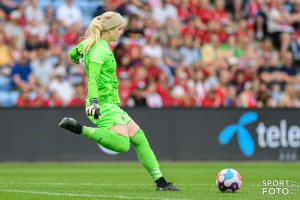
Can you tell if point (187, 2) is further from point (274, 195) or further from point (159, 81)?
point (274, 195)

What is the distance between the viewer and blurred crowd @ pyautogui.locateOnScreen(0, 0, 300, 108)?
70.9 ft

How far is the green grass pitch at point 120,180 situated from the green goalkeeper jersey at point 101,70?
4.10 feet

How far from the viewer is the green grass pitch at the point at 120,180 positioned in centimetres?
1059

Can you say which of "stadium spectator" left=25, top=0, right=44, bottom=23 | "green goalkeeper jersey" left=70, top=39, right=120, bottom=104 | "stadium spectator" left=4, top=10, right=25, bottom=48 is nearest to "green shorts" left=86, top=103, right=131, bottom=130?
"green goalkeeper jersey" left=70, top=39, right=120, bottom=104

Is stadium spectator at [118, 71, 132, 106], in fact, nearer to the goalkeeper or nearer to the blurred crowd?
the blurred crowd

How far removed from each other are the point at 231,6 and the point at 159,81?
18.2ft

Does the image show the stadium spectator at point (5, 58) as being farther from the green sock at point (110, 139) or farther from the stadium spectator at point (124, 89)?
the green sock at point (110, 139)

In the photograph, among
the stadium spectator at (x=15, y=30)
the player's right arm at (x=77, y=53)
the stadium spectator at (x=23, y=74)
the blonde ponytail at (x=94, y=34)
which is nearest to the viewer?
the blonde ponytail at (x=94, y=34)

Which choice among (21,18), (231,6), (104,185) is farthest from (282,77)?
(104,185)

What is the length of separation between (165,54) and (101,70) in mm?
12198

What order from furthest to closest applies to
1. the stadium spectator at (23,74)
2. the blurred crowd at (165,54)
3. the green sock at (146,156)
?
the blurred crowd at (165,54), the stadium spectator at (23,74), the green sock at (146,156)

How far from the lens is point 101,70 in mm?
11078

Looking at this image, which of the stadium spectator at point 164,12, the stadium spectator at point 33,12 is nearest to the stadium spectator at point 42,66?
the stadium spectator at point 33,12

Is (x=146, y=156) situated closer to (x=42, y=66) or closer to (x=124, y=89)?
(x=124, y=89)
